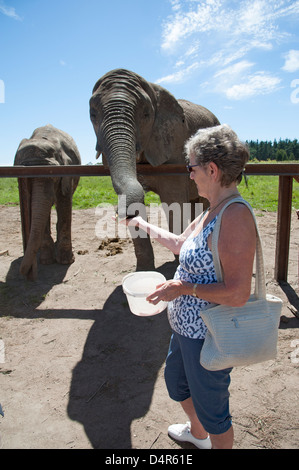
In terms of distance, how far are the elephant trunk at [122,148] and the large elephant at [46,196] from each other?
5.62ft

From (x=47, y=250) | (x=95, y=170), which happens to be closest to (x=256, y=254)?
(x=95, y=170)

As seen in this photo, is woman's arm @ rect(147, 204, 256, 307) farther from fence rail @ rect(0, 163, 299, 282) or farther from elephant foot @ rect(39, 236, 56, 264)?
elephant foot @ rect(39, 236, 56, 264)

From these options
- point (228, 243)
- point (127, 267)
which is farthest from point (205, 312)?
point (127, 267)

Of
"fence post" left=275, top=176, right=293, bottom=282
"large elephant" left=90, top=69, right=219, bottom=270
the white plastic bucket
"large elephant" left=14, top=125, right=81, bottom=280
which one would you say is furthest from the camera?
"large elephant" left=14, top=125, right=81, bottom=280

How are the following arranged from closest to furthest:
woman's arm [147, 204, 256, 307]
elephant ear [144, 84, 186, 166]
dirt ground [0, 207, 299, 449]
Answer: woman's arm [147, 204, 256, 307], dirt ground [0, 207, 299, 449], elephant ear [144, 84, 186, 166]

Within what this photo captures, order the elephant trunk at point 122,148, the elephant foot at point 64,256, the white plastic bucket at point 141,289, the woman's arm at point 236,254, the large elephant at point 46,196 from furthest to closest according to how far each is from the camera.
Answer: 1. the elephant foot at point 64,256
2. the large elephant at point 46,196
3. the elephant trunk at point 122,148
4. the white plastic bucket at point 141,289
5. the woman's arm at point 236,254

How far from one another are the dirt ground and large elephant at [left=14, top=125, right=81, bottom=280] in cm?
81

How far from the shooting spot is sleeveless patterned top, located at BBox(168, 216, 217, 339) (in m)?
1.86

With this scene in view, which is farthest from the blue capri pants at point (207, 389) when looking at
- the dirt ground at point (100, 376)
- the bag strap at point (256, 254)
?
the dirt ground at point (100, 376)

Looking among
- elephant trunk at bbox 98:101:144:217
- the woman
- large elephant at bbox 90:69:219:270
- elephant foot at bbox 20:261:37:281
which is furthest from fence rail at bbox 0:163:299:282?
the woman

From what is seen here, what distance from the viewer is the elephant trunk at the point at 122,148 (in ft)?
11.0

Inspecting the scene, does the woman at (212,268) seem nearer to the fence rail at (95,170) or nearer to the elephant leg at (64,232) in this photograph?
the fence rail at (95,170)

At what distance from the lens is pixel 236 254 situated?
5.57 feet

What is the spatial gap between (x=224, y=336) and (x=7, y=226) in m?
8.63
